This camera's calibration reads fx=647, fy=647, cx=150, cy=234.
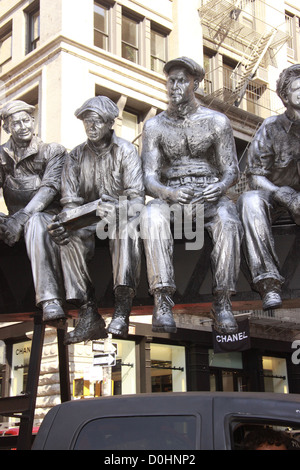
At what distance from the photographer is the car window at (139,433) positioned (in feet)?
9.70

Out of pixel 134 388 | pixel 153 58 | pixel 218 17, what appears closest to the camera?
pixel 134 388

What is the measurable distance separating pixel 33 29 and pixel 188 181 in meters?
18.5

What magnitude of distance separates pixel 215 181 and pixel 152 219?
90 cm

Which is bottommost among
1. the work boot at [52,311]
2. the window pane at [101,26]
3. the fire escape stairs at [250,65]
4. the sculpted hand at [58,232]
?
the work boot at [52,311]

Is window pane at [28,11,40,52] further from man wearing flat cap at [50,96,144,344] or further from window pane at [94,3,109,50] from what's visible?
man wearing flat cap at [50,96,144,344]

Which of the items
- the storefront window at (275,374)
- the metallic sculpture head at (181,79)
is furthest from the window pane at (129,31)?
the metallic sculpture head at (181,79)

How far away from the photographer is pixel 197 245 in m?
5.86

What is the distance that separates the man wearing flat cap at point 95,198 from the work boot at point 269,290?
3.39 feet

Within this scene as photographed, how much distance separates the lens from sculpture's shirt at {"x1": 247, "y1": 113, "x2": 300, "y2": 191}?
586 centimetres

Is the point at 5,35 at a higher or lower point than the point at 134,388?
higher

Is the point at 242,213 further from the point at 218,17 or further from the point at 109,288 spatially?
the point at 218,17

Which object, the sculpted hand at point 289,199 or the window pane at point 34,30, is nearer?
the sculpted hand at point 289,199

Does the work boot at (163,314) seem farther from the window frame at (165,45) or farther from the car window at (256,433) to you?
the window frame at (165,45)
